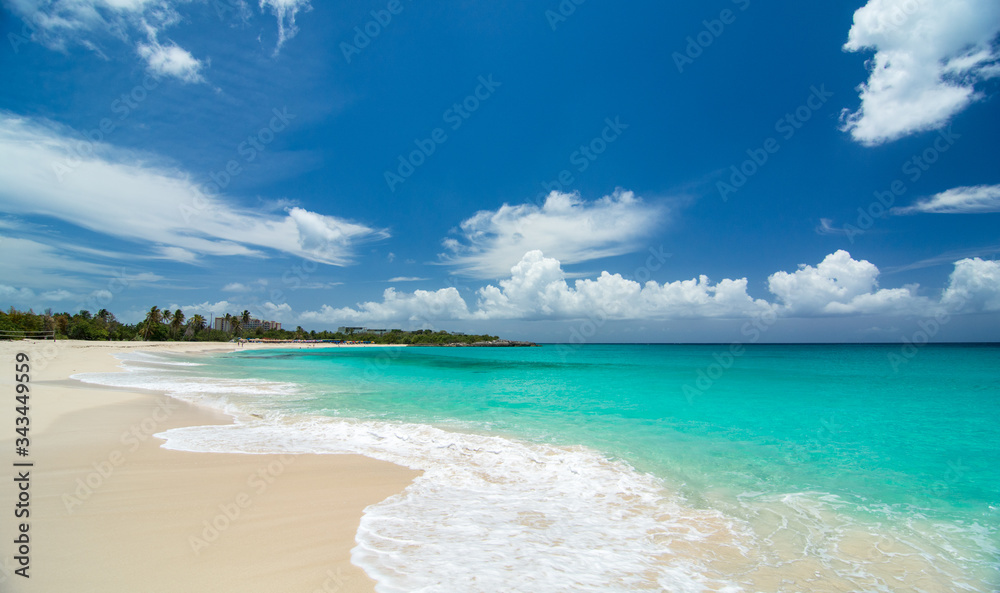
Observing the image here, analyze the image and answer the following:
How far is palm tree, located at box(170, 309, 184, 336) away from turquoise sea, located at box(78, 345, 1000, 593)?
403 ft

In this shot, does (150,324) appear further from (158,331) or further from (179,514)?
(179,514)

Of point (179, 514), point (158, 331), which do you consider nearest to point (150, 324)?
point (158, 331)

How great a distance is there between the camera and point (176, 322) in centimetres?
11138

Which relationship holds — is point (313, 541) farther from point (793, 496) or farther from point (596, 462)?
point (793, 496)

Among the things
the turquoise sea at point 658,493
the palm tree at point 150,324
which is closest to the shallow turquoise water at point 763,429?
the turquoise sea at point 658,493

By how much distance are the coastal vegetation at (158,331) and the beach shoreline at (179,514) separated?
72.6 metres

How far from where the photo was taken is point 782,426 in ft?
44.0

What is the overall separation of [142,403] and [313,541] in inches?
552

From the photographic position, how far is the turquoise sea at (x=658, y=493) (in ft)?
14.4

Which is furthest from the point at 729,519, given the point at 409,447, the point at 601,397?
the point at 601,397

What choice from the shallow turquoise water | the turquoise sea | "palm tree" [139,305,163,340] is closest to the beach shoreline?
the turquoise sea

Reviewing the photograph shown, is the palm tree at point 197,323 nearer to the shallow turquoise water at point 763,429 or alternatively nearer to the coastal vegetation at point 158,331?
the coastal vegetation at point 158,331

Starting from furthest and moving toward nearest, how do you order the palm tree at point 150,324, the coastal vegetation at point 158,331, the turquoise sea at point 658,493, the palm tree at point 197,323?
the palm tree at point 197,323
the palm tree at point 150,324
the coastal vegetation at point 158,331
the turquoise sea at point 658,493

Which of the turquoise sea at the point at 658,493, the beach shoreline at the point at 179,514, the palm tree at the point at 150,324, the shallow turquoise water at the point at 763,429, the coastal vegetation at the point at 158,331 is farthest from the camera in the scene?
the palm tree at the point at 150,324
